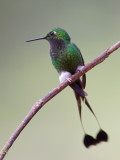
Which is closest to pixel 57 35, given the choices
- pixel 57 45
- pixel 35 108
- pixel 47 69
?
pixel 57 45

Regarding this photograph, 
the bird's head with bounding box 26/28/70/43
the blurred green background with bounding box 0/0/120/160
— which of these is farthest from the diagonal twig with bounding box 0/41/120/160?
the blurred green background with bounding box 0/0/120/160

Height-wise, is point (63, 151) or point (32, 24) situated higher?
point (32, 24)

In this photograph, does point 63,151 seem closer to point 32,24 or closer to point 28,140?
point 28,140

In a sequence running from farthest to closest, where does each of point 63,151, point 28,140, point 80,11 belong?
1. point 80,11
2. point 28,140
3. point 63,151

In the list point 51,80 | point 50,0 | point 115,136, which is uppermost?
point 50,0

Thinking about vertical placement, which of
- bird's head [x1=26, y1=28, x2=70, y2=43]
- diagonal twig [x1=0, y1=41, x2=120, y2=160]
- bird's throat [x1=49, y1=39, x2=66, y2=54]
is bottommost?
diagonal twig [x1=0, y1=41, x2=120, y2=160]

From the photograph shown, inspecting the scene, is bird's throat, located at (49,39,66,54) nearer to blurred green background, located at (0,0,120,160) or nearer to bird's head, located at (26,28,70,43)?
bird's head, located at (26,28,70,43)

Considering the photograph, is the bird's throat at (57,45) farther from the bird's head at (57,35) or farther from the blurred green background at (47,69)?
the blurred green background at (47,69)

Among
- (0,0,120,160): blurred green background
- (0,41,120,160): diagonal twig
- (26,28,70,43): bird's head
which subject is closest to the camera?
(0,41,120,160): diagonal twig

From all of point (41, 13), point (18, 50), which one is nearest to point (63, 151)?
point (18, 50)
